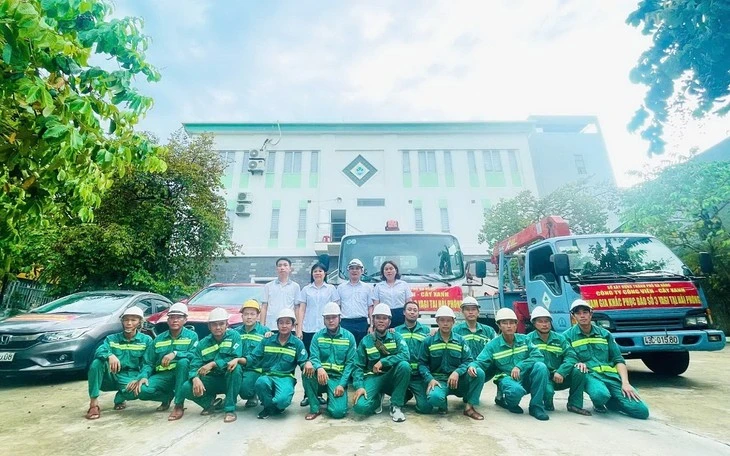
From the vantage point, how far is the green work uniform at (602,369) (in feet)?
12.7

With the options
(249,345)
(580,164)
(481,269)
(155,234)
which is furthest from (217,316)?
(580,164)

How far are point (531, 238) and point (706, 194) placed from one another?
202 inches

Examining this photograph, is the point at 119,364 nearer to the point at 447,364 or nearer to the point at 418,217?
the point at 447,364

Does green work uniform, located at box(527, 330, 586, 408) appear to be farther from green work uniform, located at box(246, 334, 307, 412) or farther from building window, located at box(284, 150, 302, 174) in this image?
building window, located at box(284, 150, 302, 174)

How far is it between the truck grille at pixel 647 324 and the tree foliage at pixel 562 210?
11.8m

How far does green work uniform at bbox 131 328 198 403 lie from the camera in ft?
13.3

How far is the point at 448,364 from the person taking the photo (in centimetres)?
416

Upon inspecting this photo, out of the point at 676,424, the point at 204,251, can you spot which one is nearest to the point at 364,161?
the point at 204,251

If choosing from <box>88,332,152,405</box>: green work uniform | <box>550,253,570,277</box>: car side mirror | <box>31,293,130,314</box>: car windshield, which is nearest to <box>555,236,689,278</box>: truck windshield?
<box>550,253,570,277</box>: car side mirror

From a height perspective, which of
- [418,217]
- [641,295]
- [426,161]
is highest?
[426,161]

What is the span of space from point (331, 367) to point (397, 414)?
0.81 m

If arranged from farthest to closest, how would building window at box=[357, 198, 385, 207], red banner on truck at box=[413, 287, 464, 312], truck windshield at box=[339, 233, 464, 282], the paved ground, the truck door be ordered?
building window at box=[357, 198, 385, 207], truck windshield at box=[339, 233, 464, 282], red banner on truck at box=[413, 287, 464, 312], the truck door, the paved ground

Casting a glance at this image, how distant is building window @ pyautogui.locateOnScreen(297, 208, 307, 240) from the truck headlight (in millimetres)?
16840

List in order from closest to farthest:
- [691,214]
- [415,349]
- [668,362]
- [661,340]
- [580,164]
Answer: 1. [415,349]
2. [661,340]
3. [668,362]
4. [691,214]
5. [580,164]
